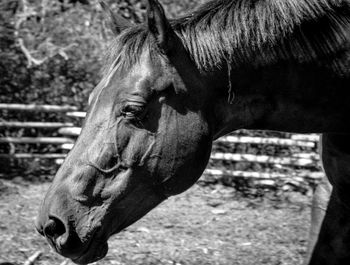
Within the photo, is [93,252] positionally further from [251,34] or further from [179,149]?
[251,34]

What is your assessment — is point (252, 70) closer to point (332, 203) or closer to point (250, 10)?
point (250, 10)

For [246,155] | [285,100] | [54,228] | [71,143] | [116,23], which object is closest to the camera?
[54,228]

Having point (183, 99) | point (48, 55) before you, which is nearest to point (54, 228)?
point (183, 99)

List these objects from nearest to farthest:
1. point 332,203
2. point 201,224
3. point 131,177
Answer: point 131,177
point 332,203
point 201,224

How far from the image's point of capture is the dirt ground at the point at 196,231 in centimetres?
479

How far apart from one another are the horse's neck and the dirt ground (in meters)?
1.88

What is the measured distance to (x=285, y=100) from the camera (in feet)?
9.86

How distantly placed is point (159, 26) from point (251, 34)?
1.34 feet

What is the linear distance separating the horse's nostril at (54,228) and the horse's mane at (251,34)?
2.27ft

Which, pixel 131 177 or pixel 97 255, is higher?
pixel 131 177

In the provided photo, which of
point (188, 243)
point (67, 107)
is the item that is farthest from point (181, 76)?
point (67, 107)

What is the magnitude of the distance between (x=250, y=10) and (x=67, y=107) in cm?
504

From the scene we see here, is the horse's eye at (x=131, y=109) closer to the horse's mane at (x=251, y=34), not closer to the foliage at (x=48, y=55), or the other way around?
the horse's mane at (x=251, y=34)

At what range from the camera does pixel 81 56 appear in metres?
7.91
